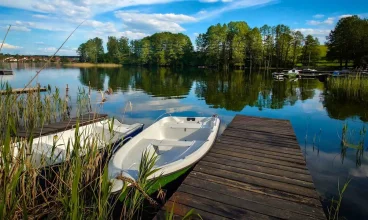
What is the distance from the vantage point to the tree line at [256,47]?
48787mm

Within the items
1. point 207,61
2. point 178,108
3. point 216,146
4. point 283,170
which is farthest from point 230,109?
point 207,61

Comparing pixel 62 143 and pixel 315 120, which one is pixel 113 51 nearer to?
pixel 315 120

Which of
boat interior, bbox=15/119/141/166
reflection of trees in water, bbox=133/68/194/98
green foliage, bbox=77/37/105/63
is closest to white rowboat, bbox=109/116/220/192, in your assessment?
boat interior, bbox=15/119/141/166

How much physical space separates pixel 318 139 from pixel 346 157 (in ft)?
5.49

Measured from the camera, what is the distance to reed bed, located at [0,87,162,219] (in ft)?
5.90

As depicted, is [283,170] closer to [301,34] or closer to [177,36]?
[301,34]

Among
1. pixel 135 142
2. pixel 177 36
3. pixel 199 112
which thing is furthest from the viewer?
pixel 177 36

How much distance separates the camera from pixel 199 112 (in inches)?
531

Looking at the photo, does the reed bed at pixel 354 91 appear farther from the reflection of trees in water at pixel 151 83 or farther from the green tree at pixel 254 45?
the green tree at pixel 254 45

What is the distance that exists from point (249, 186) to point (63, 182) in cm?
258

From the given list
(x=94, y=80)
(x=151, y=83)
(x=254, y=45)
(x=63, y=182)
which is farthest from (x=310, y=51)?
(x=63, y=182)

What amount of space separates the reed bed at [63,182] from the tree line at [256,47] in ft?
173

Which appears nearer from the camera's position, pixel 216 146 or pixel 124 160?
pixel 124 160

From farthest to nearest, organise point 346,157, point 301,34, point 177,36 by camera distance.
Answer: point 177,36, point 301,34, point 346,157
